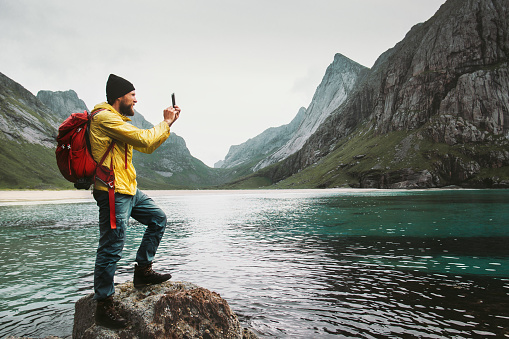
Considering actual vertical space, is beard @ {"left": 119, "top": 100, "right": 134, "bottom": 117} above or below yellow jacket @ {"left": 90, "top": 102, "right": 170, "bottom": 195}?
above

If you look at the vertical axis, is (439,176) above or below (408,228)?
above

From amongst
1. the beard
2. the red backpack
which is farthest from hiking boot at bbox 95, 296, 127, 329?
the beard

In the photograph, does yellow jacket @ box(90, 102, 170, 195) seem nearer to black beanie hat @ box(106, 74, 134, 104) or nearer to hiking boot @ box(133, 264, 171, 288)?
black beanie hat @ box(106, 74, 134, 104)

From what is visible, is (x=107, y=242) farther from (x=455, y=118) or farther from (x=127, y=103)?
(x=455, y=118)

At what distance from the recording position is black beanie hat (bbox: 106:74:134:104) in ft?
22.1

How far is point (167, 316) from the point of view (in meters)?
6.50

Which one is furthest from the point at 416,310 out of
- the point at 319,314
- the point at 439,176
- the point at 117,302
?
the point at 439,176

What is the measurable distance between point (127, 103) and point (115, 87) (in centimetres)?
43

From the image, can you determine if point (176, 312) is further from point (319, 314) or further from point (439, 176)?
point (439, 176)

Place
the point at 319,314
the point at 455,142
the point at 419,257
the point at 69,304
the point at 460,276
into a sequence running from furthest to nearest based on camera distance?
1. the point at 455,142
2. the point at 419,257
3. the point at 460,276
4. the point at 69,304
5. the point at 319,314

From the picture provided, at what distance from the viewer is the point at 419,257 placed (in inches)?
650

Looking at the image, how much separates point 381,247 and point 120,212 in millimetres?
18127

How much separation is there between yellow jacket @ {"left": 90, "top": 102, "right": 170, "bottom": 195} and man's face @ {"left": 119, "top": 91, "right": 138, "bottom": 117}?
52 cm

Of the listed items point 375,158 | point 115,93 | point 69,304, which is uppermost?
point 375,158
